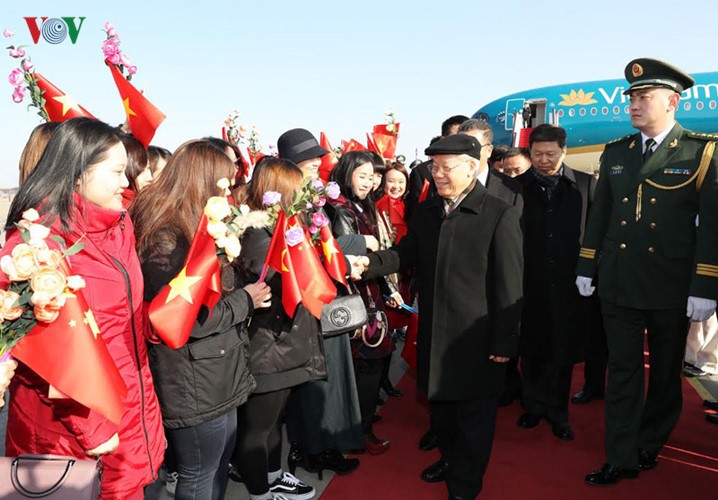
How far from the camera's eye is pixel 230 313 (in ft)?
6.97

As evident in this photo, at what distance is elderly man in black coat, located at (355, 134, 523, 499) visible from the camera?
9.18 feet

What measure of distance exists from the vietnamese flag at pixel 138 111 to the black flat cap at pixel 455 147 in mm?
1495

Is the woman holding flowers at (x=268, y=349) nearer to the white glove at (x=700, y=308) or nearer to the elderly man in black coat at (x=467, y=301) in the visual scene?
the elderly man in black coat at (x=467, y=301)

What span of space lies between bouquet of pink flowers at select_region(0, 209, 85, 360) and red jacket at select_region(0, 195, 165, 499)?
26cm

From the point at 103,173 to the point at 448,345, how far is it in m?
1.89

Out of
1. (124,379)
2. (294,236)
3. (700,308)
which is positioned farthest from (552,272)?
(124,379)

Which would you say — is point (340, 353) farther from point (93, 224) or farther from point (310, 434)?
point (93, 224)

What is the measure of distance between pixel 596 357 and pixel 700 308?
1.71 metres

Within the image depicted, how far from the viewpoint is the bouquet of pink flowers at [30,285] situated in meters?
1.32

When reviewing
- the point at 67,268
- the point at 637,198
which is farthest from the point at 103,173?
the point at 637,198

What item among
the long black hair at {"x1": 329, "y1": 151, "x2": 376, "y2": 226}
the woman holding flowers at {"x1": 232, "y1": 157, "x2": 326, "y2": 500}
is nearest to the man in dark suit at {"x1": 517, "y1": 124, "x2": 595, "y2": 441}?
the long black hair at {"x1": 329, "y1": 151, "x2": 376, "y2": 226}

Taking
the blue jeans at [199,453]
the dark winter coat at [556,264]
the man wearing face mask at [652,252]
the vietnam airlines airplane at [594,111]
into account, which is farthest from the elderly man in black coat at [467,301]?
the vietnam airlines airplane at [594,111]

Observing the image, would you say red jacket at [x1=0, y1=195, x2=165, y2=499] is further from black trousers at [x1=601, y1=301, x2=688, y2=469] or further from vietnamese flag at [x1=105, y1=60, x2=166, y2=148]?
black trousers at [x1=601, y1=301, x2=688, y2=469]

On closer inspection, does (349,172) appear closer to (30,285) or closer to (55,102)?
(55,102)
